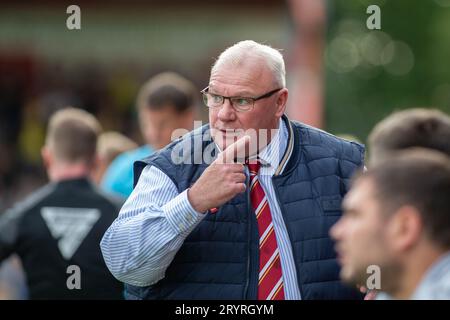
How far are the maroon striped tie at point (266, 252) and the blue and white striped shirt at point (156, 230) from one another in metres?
0.02

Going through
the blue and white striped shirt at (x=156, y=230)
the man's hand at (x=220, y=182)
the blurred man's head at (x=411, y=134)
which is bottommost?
the blue and white striped shirt at (x=156, y=230)

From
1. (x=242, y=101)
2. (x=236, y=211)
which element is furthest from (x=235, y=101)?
(x=236, y=211)

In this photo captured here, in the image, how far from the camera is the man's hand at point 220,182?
480 cm

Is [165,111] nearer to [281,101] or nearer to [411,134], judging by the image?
[281,101]

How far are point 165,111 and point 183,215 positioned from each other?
360 centimetres

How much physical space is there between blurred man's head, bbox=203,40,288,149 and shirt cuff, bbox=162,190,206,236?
0.42 meters

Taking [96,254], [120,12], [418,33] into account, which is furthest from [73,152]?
[418,33]

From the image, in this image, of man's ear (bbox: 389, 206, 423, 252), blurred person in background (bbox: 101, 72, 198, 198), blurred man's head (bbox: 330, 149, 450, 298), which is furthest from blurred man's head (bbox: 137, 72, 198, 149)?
man's ear (bbox: 389, 206, 423, 252)

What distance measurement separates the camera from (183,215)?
15.9 feet

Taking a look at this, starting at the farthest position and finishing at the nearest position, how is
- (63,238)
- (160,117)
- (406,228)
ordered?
(160,117) → (63,238) → (406,228)

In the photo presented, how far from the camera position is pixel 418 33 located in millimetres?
35719

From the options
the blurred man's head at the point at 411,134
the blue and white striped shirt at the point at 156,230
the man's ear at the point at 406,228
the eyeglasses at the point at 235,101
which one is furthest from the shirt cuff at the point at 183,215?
the man's ear at the point at 406,228

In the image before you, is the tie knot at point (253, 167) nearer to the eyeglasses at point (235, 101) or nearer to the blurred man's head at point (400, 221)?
the eyeglasses at point (235, 101)

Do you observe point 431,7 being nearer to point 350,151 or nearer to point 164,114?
point 164,114
